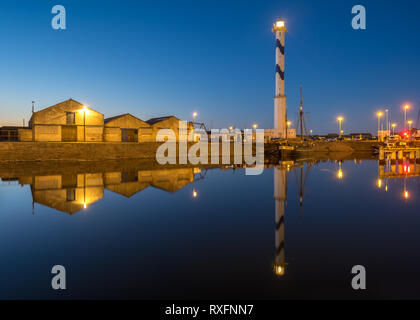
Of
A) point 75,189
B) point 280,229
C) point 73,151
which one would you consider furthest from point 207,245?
point 73,151

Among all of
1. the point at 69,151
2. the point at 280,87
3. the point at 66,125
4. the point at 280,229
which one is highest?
the point at 280,87

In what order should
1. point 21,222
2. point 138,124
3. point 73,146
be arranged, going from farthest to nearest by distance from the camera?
1. point 138,124
2. point 73,146
3. point 21,222

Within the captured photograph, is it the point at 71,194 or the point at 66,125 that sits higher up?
the point at 66,125

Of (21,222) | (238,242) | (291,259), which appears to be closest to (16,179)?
(21,222)

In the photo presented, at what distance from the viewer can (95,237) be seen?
→ 7.18m

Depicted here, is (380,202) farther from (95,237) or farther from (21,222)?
(21,222)

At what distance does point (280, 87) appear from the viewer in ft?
202

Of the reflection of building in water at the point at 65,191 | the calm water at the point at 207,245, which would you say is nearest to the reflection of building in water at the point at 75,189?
the reflection of building in water at the point at 65,191

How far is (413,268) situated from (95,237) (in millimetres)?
7567

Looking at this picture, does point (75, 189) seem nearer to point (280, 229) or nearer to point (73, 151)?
point (280, 229)

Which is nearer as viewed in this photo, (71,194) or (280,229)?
(280,229)

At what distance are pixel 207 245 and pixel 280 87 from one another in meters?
60.7
